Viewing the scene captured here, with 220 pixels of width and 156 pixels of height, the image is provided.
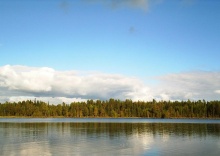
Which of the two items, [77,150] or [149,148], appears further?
[149,148]

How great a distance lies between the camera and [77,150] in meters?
42.8

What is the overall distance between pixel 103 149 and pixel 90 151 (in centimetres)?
288

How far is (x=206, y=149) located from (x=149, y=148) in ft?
28.1

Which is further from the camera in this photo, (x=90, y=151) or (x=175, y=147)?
(x=175, y=147)

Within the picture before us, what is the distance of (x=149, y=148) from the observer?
46.1 meters

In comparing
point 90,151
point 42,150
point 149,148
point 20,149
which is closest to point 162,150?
point 149,148

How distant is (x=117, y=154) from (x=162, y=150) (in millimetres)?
8024

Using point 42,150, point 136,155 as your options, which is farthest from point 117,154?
point 42,150

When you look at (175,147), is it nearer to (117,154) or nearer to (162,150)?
(162,150)

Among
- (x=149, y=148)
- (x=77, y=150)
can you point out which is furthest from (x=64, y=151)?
(x=149, y=148)

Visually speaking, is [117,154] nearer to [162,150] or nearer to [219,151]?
[162,150]

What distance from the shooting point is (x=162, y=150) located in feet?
144

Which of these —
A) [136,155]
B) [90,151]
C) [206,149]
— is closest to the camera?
[136,155]

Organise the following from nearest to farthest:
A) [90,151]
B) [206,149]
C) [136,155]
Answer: [136,155]
[90,151]
[206,149]
